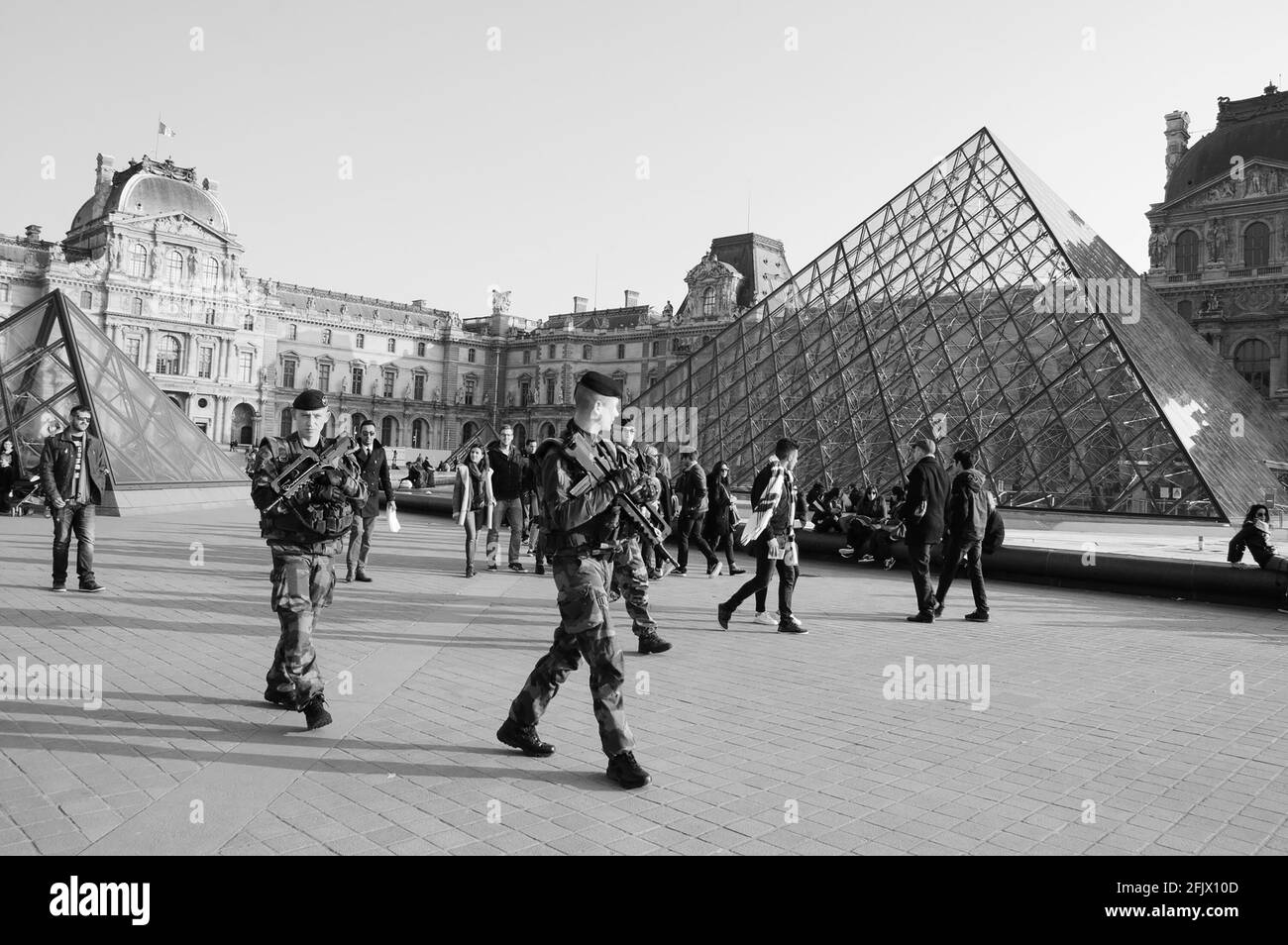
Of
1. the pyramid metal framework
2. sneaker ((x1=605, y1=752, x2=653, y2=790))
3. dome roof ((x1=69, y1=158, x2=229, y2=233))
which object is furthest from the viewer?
dome roof ((x1=69, y1=158, x2=229, y2=233))

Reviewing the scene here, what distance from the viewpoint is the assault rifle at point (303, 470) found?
4.53 m

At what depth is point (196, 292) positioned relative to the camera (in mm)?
68438

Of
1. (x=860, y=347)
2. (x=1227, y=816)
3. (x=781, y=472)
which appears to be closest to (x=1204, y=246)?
(x=860, y=347)

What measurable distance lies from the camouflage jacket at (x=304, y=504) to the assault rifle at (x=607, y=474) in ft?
4.57

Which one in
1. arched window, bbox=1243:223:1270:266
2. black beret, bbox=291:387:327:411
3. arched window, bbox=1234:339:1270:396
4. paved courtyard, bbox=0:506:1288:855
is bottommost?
paved courtyard, bbox=0:506:1288:855

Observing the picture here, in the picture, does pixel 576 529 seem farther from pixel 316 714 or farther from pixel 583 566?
pixel 316 714

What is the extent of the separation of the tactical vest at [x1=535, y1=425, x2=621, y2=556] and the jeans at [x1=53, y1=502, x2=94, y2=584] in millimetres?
5965

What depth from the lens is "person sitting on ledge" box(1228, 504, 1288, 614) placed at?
9680mm

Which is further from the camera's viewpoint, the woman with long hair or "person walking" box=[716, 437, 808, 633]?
the woman with long hair

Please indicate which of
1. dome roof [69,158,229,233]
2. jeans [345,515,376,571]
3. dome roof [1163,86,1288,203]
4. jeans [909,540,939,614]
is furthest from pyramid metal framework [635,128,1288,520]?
dome roof [69,158,229,233]

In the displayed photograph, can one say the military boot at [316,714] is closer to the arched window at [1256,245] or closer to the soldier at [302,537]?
the soldier at [302,537]

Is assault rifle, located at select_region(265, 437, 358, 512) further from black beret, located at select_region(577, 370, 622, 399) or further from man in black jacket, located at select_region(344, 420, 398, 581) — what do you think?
man in black jacket, located at select_region(344, 420, 398, 581)
